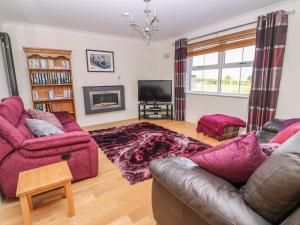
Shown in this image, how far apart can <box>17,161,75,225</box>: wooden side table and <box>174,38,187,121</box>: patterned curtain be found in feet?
12.2

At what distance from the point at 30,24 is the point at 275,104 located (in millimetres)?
4962

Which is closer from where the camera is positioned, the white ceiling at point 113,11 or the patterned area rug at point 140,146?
the patterned area rug at point 140,146

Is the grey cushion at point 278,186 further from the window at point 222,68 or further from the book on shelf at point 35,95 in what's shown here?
the book on shelf at point 35,95

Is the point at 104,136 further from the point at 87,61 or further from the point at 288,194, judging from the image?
the point at 288,194

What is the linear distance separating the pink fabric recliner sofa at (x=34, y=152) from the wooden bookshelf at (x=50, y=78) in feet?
6.24

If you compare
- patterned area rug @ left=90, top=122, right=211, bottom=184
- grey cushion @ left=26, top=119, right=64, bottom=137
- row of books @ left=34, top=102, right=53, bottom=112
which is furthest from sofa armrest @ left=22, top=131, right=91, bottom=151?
row of books @ left=34, top=102, right=53, bottom=112

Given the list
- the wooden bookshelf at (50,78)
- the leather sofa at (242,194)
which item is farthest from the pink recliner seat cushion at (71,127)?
the leather sofa at (242,194)

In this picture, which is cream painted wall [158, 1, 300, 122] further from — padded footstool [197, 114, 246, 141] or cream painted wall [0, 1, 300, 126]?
padded footstool [197, 114, 246, 141]

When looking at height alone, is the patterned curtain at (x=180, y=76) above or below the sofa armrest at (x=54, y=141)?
above

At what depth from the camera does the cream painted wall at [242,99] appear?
278cm

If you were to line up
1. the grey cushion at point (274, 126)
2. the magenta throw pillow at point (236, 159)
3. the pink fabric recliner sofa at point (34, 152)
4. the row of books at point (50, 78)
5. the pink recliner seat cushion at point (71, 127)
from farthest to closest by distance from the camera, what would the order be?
the row of books at point (50, 78) → the pink recliner seat cushion at point (71, 127) → the grey cushion at point (274, 126) → the pink fabric recliner sofa at point (34, 152) → the magenta throw pillow at point (236, 159)

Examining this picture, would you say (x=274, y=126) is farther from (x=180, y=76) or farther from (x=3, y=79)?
(x=3, y=79)

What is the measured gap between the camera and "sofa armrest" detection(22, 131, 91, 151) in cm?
172

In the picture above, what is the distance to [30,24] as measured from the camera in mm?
3637
